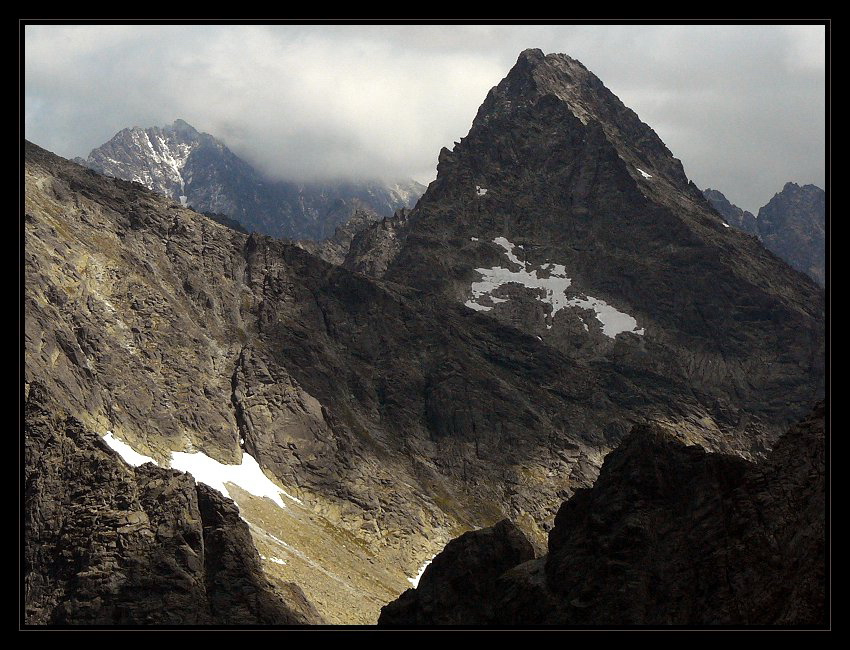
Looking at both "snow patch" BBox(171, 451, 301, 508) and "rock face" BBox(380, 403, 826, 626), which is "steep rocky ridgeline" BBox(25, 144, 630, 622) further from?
"rock face" BBox(380, 403, 826, 626)

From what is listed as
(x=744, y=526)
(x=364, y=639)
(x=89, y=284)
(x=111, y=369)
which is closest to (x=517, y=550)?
(x=744, y=526)

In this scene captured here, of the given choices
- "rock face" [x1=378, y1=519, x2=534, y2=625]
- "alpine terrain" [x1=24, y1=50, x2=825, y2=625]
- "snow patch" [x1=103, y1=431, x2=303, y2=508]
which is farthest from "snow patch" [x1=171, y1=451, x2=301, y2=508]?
"rock face" [x1=378, y1=519, x2=534, y2=625]

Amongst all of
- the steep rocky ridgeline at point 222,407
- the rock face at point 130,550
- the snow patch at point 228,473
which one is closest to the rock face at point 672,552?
the rock face at point 130,550

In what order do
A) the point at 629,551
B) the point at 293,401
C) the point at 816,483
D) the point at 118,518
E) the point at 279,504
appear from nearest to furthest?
the point at 816,483, the point at 629,551, the point at 118,518, the point at 279,504, the point at 293,401

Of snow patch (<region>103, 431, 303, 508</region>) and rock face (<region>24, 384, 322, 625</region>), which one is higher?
snow patch (<region>103, 431, 303, 508</region>)

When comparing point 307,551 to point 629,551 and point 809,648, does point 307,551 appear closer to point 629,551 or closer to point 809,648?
point 629,551

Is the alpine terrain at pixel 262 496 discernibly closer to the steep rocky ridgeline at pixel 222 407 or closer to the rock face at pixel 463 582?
the rock face at pixel 463 582
